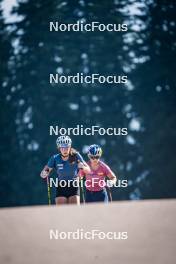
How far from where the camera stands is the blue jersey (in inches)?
177

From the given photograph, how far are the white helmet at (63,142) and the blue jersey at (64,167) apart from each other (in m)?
0.14

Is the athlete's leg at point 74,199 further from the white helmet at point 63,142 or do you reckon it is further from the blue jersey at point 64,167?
the white helmet at point 63,142

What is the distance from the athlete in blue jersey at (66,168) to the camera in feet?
14.6

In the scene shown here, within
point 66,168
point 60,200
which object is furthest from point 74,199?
point 66,168

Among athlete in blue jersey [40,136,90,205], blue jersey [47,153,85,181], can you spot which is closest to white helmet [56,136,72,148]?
athlete in blue jersey [40,136,90,205]

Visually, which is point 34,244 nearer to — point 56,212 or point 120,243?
point 56,212

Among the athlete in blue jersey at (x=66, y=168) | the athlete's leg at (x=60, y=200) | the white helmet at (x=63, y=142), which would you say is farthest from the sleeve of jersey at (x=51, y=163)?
the athlete's leg at (x=60, y=200)

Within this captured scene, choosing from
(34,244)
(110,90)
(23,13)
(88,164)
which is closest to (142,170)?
(88,164)

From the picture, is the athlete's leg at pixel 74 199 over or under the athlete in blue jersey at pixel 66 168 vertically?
under

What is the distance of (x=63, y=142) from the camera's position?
4500 mm

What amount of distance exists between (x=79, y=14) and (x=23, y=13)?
23.8 inches

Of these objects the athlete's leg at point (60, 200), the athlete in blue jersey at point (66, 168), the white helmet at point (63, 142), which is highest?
the white helmet at point (63, 142)

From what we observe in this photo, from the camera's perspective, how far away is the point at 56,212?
4.36 meters

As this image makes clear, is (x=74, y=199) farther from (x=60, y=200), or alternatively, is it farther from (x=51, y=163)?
(x=51, y=163)
